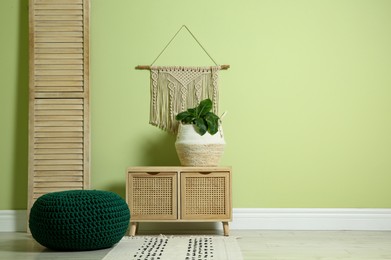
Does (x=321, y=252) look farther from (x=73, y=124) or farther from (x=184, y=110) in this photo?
(x=73, y=124)

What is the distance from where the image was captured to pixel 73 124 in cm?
358

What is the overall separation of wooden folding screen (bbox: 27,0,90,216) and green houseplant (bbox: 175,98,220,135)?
0.66 m

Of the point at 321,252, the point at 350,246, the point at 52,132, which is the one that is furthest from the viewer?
the point at 52,132

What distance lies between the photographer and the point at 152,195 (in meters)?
3.33

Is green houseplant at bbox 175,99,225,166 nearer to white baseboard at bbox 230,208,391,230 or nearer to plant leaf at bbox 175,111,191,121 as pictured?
plant leaf at bbox 175,111,191,121

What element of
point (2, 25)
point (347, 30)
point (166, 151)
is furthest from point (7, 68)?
point (347, 30)

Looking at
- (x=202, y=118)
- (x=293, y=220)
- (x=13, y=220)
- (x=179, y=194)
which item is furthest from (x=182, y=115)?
(x=13, y=220)

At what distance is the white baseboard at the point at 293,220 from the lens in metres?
3.60

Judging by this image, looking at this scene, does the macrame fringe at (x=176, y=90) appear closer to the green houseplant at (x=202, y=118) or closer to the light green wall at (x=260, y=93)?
the light green wall at (x=260, y=93)

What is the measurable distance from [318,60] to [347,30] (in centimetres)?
28

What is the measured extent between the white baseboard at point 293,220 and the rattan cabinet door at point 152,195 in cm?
31

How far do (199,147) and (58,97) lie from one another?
1004 mm

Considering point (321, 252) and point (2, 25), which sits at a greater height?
point (2, 25)

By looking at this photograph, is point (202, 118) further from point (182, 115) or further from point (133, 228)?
point (133, 228)
